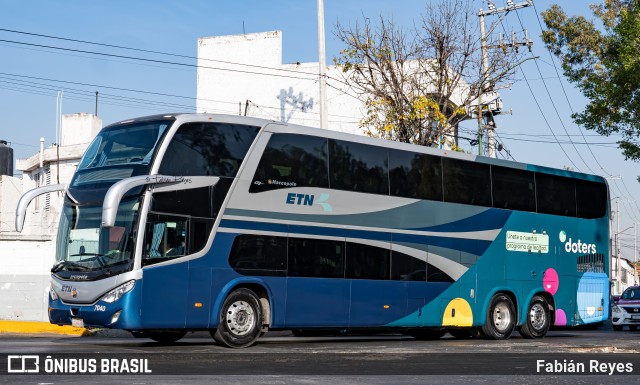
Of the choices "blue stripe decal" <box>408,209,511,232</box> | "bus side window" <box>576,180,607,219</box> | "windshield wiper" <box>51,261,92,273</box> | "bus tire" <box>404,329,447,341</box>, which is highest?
"bus side window" <box>576,180,607,219</box>

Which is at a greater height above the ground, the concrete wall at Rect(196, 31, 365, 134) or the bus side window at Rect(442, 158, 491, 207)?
the concrete wall at Rect(196, 31, 365, 134)

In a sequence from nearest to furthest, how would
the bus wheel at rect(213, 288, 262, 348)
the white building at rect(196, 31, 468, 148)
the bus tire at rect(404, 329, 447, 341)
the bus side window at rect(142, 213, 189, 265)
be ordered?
the bus side window at rect(142, 213, 189, 265)
the bus wheel at rect(213, 288, 262, 348)
the bus tire at rect(404, 329, 447, 341)
the white building at rect(196, 31, 468, 148)

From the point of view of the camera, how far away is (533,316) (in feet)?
77.8

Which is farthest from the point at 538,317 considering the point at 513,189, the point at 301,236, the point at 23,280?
the point at 23,280

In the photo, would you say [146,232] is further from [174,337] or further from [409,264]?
[409,264]

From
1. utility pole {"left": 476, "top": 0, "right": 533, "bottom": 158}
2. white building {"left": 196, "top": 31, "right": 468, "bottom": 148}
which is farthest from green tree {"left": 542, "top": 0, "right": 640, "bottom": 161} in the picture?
white building {"left": 196, "top": 31, "right": 468, "bottom": 148}

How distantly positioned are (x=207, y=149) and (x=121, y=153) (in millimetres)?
1516

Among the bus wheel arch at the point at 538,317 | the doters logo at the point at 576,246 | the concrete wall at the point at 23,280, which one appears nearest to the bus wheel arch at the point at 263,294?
the bus wheel arch at the point at 538,317

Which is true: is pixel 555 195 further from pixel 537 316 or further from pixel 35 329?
pixel 35 329

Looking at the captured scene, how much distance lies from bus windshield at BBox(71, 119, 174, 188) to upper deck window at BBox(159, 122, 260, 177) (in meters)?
0.33

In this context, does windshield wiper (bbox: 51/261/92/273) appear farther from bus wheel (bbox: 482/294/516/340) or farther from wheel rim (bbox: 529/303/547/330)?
wheel rim (bbox: 529/303/547/330)

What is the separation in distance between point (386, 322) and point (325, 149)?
4052 millimetres

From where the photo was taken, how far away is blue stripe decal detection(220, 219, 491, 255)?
1738 cm

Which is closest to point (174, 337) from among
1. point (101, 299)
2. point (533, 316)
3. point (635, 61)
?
point (101, 299)
